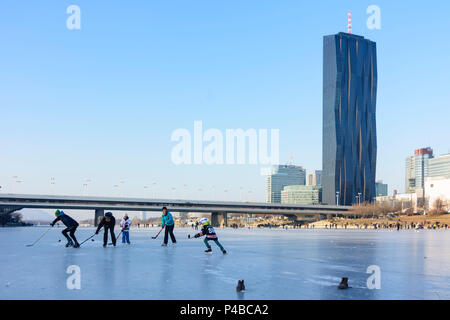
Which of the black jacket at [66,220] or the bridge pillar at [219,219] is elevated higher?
the black jacket at [66,220]

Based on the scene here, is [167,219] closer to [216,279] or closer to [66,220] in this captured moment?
[66,220]

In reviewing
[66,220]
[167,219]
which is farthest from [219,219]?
[66,220]

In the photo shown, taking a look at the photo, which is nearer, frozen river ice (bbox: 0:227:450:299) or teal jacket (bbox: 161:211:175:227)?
frozen river ice (bbox: 0:227:450:299)

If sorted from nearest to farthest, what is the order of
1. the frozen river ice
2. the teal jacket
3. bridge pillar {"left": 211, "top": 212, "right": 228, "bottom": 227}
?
the frozen river ice
the teal jacket
bridge pillar {"left": 211, "top": 212, "right": 228, "bottom": 227}

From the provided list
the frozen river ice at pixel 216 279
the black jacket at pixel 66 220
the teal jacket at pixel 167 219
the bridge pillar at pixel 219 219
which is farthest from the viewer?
the bridge pillar at pixel 219 219

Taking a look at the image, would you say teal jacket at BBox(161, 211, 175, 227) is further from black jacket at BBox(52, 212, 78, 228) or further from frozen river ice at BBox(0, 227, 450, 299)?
frozen river ice at BBox(0, 227, 450, 299)

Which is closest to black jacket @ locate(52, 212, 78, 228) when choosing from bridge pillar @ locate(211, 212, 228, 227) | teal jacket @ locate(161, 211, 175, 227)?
teal jacket @ locate(161, 211, 175, 227)

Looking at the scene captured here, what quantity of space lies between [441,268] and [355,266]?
8.46ft

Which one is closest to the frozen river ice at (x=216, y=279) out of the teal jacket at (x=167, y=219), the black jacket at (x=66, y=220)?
the black jacket at (x=66, y=220)

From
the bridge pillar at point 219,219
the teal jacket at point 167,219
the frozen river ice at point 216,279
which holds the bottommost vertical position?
the bridge pillar at point 219,219

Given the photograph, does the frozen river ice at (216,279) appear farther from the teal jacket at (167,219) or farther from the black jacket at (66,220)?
the teal jacket at (167,219)
